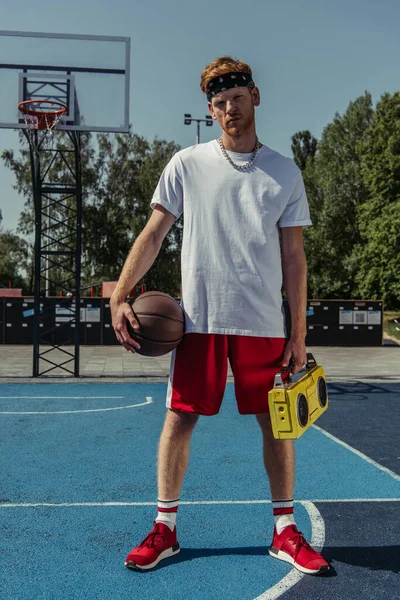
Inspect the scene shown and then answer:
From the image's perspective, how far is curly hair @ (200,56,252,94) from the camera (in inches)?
110

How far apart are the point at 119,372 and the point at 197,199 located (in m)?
9.91

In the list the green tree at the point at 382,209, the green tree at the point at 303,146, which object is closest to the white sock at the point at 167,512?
the green tree at the point at 382,209

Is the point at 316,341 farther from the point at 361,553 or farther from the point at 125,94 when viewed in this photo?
the point at 361,553

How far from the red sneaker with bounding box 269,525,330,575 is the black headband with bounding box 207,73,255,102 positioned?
2.01 meters

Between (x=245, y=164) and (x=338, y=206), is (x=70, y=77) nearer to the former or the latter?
(x=245, y=164)

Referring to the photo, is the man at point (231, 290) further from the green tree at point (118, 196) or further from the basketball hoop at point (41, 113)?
the green tree at point (118, 196)

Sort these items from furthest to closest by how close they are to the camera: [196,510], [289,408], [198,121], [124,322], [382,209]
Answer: [382,209], [198,121], [196,510], [124,322], [289,408]

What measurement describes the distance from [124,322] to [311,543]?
145 centimetres

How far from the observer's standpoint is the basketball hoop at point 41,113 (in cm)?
1095

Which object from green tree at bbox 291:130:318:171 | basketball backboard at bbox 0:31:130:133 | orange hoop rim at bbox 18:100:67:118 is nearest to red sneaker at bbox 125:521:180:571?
basketball backboard at bbox 0:31:130:133

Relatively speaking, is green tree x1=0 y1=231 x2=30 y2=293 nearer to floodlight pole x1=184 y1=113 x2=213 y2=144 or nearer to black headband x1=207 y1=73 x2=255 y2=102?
floodlight pole x1=184 y1=113 x2=213 y2=144

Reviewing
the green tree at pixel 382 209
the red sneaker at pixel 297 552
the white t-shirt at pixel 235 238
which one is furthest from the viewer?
the green tree at pixel 382 209

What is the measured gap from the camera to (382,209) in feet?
103

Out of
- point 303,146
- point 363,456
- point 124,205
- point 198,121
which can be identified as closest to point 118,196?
point 124,205
